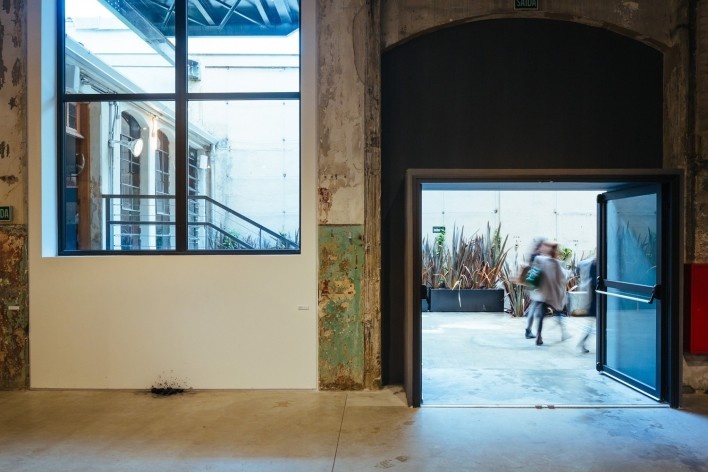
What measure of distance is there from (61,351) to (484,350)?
4356 mm

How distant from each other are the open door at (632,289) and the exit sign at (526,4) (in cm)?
183

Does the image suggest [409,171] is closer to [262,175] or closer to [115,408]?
[262,175]

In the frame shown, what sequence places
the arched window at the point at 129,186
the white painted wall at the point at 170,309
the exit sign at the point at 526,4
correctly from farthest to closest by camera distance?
the arched window at the point at 129,186, the exit sign at the point at 526,4, the white painted wall at the point at 170,309

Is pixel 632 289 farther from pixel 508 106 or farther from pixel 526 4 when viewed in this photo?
pixel 526 4

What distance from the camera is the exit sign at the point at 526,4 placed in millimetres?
4145

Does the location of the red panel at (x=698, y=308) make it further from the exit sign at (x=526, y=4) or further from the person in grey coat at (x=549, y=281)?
the exit sign at (x=526, y=4)

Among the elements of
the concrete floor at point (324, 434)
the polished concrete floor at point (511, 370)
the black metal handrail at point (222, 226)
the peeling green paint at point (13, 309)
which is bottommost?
the polished concrete floor at point (511, 370)

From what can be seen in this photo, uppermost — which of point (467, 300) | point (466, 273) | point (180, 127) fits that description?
point (180, 127)

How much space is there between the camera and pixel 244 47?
14.1 feet

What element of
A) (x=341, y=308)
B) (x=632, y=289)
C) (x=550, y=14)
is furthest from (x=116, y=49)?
(x=632, y=289)

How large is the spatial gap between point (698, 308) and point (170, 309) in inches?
176

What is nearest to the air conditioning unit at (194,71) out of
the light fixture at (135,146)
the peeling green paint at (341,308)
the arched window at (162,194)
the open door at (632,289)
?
the arched window at (162,194)

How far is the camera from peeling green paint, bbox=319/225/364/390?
4039 mm

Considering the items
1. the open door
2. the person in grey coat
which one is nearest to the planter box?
the person in grey coat
